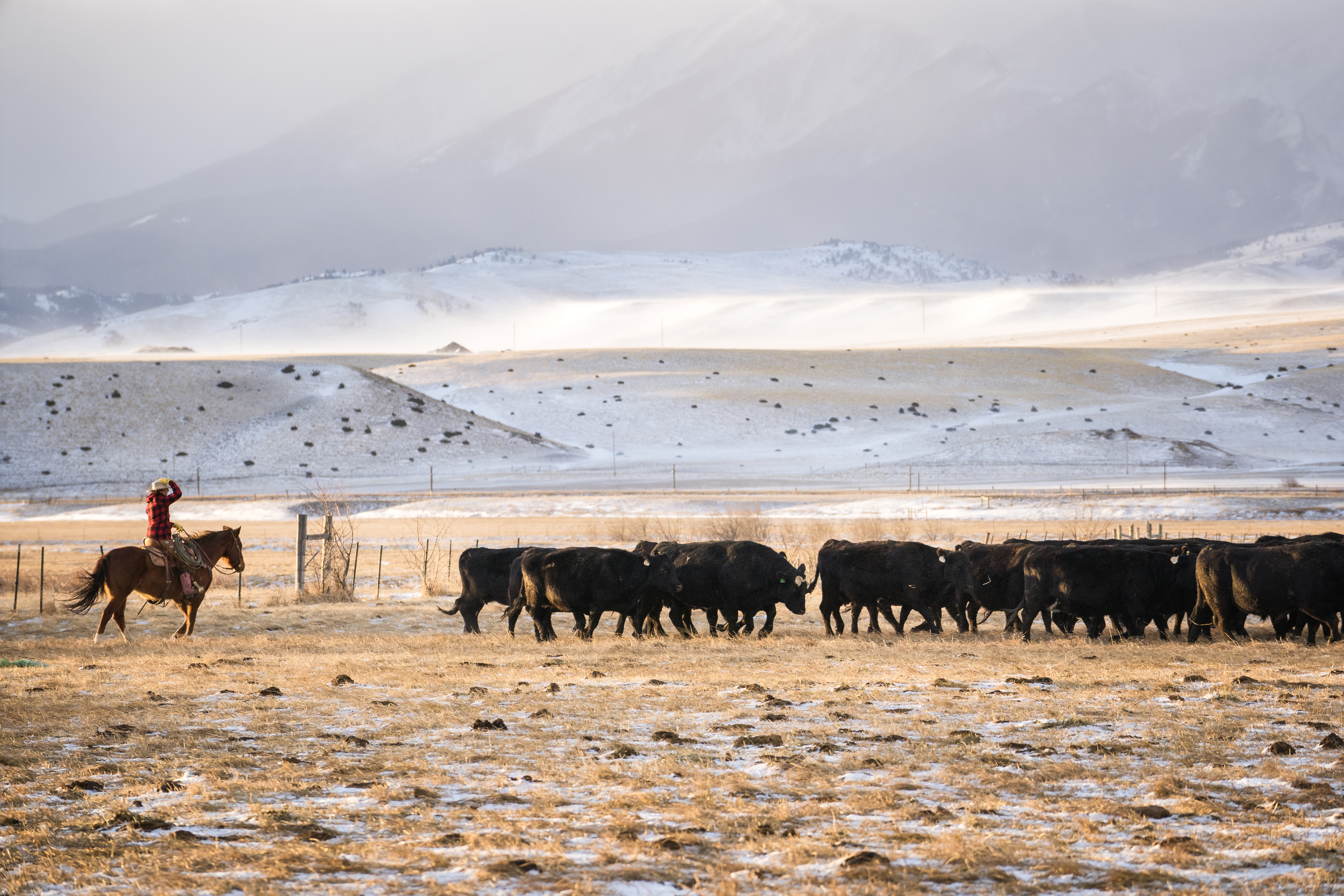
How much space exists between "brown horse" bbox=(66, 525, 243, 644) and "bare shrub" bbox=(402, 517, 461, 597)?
7.45 metres

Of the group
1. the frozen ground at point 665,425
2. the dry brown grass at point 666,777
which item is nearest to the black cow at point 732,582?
the dry brown grass at point 666,777

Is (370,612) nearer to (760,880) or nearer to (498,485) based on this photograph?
(760,880)

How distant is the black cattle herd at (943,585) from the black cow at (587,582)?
2 cm

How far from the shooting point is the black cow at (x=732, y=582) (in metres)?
19.8

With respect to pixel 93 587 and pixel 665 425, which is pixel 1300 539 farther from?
pixel 665 425

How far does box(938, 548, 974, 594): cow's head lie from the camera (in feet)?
63.0

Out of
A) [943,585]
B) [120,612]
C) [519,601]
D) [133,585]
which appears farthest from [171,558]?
[943,585]

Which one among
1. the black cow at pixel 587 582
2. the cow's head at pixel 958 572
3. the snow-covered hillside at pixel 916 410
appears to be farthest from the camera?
the snow-covered hillside at pixel 916 410

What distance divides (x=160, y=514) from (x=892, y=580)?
11451mm

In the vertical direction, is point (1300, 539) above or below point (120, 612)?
above


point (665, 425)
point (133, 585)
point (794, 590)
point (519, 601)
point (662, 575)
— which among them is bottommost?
point (519, 601)

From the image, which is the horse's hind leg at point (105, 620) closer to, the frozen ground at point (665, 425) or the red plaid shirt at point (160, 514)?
the red plaid shirt at point (160, 514)

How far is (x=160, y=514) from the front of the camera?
18531 millimetres

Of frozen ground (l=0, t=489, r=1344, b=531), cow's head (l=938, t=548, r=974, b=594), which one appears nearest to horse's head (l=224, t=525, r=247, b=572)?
cow's head (l=938, t=548, r=974, b=594)
